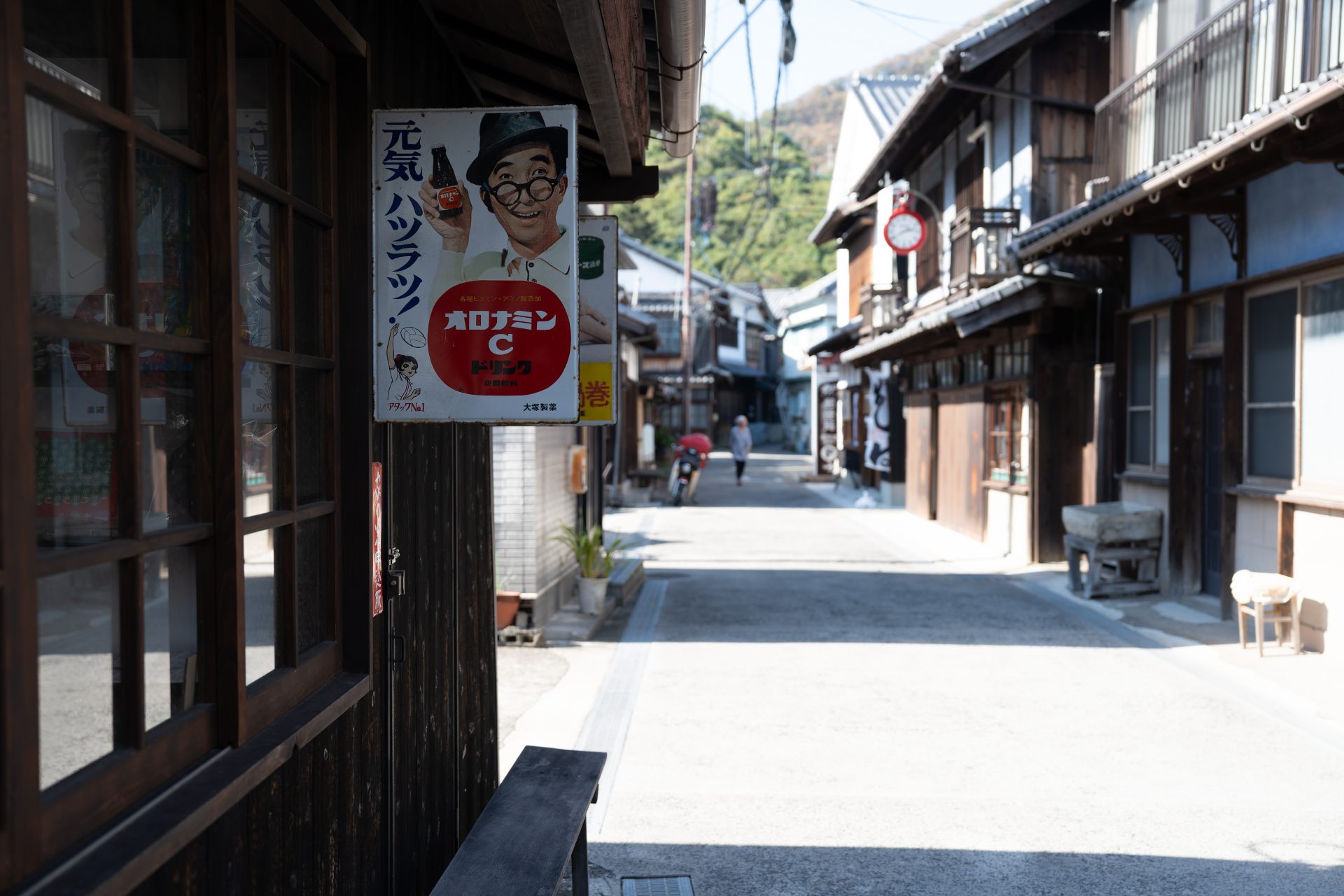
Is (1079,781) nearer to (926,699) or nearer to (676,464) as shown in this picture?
(926,699)

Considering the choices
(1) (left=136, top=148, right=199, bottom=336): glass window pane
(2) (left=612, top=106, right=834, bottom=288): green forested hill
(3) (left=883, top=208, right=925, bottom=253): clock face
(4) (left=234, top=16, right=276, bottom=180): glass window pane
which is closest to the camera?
(1) (left=136, top=148, right=199, bottom=336): glass window pane

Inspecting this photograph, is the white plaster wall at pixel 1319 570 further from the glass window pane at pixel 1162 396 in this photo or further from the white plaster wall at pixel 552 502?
the white plaster wall at pixel 552 502

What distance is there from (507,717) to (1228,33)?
816 cm

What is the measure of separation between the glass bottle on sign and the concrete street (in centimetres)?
279

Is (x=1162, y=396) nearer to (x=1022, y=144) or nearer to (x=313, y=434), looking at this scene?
(x=1022, y=144)

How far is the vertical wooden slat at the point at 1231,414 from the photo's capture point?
10086mm

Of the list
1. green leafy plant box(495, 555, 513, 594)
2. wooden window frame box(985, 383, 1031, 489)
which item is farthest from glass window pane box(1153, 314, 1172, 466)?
green leafy plant box(495, 555, 513, 594)

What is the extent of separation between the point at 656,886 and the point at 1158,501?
910 centimetres

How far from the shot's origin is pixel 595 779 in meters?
4.52

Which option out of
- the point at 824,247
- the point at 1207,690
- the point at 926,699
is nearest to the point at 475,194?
the point at 926,699

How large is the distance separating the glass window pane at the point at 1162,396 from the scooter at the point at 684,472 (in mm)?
12715

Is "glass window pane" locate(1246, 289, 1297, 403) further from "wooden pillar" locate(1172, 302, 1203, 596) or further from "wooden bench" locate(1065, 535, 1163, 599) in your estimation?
"wooden bench" locate(1065, 535, 1163, 599)

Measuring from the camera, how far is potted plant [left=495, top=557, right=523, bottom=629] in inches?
375

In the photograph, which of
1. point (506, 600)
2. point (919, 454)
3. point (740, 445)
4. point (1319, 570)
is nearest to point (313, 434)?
point (506, 600)
